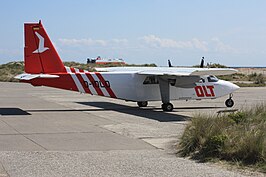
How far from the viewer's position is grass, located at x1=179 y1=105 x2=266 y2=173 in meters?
10.3

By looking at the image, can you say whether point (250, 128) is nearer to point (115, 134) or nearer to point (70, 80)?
point (115, 134)

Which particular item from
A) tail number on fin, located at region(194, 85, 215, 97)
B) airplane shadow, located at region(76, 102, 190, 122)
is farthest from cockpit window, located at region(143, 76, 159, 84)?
tail number on fin, located at region(194, 85, 215, 97)

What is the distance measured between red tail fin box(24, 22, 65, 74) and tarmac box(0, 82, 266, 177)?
205cm

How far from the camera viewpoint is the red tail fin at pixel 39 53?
2308cm

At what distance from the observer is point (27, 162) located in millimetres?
10438

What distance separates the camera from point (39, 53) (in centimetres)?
2327

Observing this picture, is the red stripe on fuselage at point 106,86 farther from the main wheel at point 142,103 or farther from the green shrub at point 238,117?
the green shrub at point 238,117

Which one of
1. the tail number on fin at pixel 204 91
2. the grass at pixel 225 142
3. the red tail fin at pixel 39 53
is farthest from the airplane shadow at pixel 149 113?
the grass at pixel 225 142

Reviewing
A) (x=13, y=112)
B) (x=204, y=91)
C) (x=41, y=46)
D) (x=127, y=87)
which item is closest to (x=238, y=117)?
(x=127, y=87)

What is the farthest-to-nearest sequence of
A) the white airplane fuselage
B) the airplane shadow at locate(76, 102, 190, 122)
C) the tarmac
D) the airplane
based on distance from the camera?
the white airplane fuselage < the airplane < the airplane shadow at locate(76, 102, 190, 122) < the tarmac

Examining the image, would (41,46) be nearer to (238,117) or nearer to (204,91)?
(204,91)

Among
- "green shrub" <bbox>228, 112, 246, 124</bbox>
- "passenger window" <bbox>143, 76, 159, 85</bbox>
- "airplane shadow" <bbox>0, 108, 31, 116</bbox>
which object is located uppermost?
"passenger window" <bbox>143, 76, 159, 85</bbox>

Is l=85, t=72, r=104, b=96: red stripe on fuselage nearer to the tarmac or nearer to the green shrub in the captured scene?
the tarmac

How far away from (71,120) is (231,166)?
1018 cm
